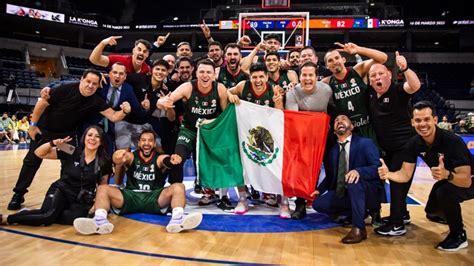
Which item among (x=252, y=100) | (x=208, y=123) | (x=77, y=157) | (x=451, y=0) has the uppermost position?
(x=451, y=0)

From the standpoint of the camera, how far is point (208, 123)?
175 inches

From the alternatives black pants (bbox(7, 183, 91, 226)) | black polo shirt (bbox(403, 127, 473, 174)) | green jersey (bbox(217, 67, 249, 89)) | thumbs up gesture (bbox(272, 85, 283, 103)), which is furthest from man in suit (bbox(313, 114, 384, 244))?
black pants (bbox(7, 183, 91, 226))

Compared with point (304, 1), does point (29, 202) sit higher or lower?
lower

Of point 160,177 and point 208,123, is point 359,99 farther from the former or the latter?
point 160,177

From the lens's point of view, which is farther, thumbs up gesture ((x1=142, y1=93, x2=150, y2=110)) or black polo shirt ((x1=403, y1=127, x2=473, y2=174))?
thumbs up gesture ((x1=142, y1=93, x2=150, y2=110))

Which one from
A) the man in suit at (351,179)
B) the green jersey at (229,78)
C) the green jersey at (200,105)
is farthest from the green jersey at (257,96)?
the man in suit at (351,179)

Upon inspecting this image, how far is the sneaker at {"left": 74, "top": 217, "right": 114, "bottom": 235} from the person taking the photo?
10.6 ft

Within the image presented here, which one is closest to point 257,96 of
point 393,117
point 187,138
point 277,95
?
point 277,95

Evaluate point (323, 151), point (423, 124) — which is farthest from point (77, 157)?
point (423, 124)

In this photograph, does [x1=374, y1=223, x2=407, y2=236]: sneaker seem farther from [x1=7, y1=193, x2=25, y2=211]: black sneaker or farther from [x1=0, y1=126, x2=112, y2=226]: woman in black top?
[x1=7, y1=193, x2=25, y2=211]: black sneaker

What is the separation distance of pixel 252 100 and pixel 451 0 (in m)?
26.0

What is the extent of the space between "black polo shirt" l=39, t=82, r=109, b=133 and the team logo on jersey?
1.81m

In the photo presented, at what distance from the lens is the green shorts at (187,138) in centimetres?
439

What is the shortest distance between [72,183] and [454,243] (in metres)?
3.75
